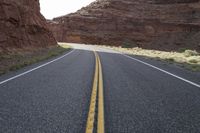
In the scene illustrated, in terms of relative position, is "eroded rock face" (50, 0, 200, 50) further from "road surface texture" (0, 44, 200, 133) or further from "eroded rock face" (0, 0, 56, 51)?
"road surface texture" (0, 44, 200, 133)

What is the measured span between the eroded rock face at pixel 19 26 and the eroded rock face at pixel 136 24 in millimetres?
43905

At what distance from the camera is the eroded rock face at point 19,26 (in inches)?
799

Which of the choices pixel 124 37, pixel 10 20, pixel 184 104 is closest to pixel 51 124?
pixel 184 104

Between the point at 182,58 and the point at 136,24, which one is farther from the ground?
the point at 136,24

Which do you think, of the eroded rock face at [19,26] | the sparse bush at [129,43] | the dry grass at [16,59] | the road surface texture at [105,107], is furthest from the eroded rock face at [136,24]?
the road surface texture at [105,107]

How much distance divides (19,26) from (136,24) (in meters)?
55.3

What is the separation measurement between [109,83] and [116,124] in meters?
3.89

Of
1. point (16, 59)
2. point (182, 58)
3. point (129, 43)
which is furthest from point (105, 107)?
point (129, 43)

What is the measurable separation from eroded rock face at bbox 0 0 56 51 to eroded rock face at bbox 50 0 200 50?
43.9 metres

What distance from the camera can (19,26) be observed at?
2364 cm

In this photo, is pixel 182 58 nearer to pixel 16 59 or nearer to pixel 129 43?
pixel 16 59

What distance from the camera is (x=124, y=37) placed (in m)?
73.5

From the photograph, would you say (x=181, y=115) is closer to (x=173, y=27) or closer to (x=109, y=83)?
(x=109, y=83)

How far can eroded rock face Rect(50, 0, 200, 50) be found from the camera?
69.6 m
